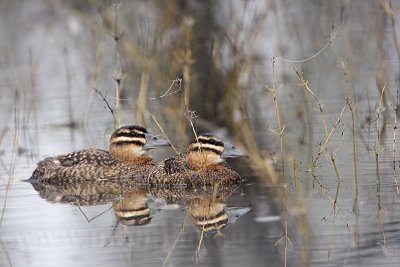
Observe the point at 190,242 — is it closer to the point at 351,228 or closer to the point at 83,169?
the point at 351,228

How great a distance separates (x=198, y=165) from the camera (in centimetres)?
1298

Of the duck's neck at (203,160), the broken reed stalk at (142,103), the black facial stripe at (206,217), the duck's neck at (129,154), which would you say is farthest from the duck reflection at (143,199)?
the broken reed stalk at (142,103)

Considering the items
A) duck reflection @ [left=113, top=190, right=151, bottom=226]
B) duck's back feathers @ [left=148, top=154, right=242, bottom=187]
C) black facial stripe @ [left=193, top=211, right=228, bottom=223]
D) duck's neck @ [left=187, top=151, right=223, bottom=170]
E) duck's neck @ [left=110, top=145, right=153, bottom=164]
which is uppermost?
duck's neck @ [left=110, top=145, right=153, bottom=164]

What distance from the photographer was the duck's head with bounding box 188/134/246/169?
13.0 meters

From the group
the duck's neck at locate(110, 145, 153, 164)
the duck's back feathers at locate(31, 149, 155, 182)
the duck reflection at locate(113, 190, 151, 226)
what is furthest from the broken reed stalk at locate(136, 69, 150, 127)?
the duck reflection at locate(113, 190, 151, 226)

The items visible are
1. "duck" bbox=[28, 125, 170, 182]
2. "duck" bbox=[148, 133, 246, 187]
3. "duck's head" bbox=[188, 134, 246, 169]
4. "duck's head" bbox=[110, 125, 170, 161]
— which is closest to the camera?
"duck" bbox=[148, 133, 246, 187]

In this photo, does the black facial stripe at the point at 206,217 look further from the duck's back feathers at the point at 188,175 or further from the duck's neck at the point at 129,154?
the duck's neck at the point at 129,154

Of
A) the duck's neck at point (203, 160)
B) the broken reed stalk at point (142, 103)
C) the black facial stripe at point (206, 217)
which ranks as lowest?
the black facial stripe at point (206, 217)

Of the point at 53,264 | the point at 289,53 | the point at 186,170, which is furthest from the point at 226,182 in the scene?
the point at 289,53

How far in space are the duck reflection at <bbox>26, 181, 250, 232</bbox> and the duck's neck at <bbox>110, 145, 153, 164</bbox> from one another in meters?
0.55

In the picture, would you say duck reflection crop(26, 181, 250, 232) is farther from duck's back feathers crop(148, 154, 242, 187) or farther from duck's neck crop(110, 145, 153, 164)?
duck's neck crop(110, 145, 153, 164)

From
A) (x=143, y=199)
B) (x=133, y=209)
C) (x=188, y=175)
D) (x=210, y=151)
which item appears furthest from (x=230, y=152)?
(x=133, y=209)

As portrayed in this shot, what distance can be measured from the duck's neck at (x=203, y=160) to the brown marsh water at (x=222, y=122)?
1.31ft

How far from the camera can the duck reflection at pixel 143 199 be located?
1051 cm
